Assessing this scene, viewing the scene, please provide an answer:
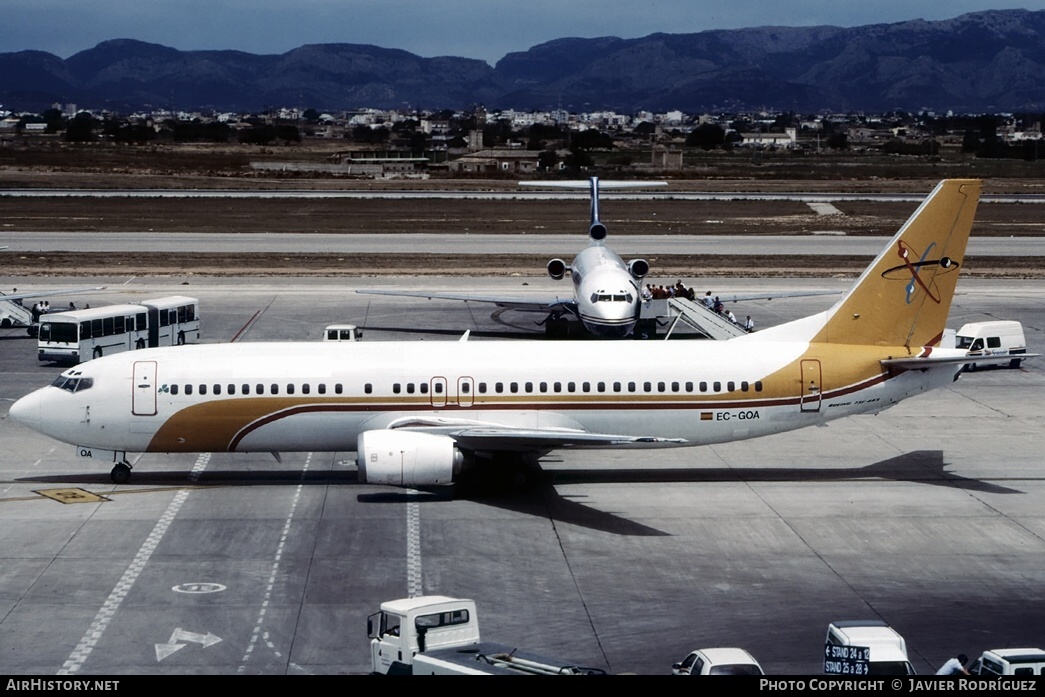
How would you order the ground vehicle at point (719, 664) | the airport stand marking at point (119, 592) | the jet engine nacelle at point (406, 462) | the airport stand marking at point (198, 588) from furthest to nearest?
the jet engine nacelle at point (406, 462), the airport stand marking at point (198, 588), the airport stand marking at point (119, 592), the ground vehicle at point (719, 664)

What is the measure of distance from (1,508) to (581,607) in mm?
16571

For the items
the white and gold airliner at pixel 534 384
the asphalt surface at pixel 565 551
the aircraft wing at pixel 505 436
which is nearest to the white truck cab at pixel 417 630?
the asphalt surface at pixel 565 551

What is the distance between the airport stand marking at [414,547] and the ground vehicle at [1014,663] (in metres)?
11.8

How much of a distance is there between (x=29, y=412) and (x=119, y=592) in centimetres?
1072

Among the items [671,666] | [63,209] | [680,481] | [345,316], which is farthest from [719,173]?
[671,666]

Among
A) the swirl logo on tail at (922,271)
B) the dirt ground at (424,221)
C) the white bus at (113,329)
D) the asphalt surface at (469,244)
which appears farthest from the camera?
the asphalt surface at (469,244)

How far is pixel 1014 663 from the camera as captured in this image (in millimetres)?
20766

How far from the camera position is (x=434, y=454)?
115 feet

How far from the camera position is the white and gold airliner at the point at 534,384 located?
37312 millimetres

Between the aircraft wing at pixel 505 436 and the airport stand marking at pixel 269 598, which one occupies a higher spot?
the aircraft wing at pixel 505 436

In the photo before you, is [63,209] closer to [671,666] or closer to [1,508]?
[1,508]

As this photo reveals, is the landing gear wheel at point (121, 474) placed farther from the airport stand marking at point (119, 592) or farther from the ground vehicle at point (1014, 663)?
the ground vehicle at point (1014, 663)

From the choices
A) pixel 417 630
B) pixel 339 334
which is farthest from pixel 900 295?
pixel 339 334

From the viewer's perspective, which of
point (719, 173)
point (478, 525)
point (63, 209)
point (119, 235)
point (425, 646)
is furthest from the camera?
point (719, 173)
